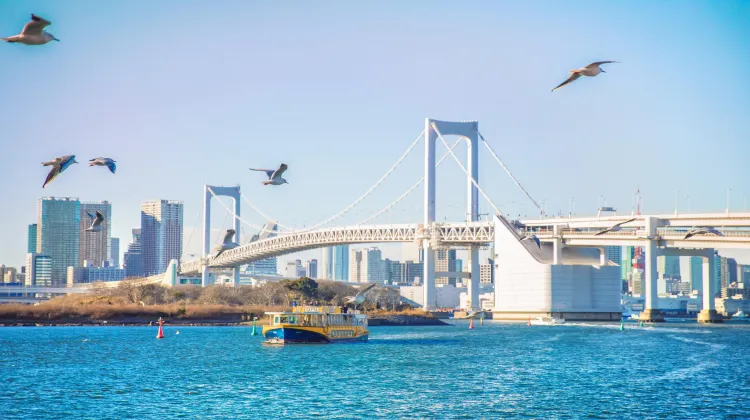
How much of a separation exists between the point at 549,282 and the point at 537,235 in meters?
4.55

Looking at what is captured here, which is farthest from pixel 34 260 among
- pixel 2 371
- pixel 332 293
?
pixel 2 371

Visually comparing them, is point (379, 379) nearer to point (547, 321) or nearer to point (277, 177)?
point (277, 177)

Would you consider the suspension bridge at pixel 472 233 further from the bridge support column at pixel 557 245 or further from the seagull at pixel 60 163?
the seagull at pixel 60 163

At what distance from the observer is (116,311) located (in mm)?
74562

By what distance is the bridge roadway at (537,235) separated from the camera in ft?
213

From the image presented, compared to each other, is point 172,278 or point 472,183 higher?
point 472,183

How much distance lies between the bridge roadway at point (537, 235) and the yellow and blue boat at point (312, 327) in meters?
27.2

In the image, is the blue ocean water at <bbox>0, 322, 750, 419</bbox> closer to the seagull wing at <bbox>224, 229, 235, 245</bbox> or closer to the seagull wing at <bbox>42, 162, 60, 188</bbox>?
the seagull wing at <bbox>224, 229, 235, 245</bbox>

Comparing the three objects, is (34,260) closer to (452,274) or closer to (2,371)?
(452,274)

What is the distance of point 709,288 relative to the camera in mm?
73375

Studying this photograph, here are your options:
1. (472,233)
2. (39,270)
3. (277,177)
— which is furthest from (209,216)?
(277,177)

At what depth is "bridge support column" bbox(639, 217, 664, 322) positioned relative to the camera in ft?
223

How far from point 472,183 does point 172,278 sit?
40186 mm

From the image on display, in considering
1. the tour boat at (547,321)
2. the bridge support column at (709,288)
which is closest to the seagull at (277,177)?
the tour boat at (547,321)
